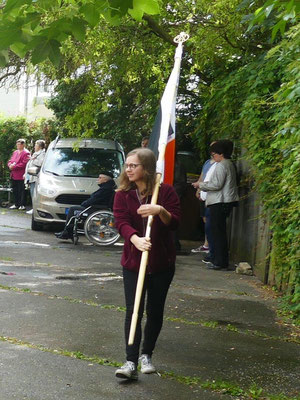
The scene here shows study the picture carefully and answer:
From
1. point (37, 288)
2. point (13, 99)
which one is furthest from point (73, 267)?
point (13, 99)

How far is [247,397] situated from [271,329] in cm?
241

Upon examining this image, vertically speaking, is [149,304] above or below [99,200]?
below

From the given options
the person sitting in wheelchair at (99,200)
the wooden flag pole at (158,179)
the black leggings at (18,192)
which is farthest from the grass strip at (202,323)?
the black leggings at (18,192)

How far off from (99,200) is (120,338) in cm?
738

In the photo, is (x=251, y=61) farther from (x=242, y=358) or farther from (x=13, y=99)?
(x=13, y=99)

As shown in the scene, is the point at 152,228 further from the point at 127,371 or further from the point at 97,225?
the point at 97,225

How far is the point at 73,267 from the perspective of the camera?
11867 mm

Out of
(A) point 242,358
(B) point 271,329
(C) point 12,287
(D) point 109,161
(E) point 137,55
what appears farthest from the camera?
(D) point 109,161

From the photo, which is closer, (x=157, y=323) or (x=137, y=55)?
(x=157, y=323)

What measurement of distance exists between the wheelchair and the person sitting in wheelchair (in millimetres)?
75

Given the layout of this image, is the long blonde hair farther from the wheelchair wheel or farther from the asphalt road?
the wheelchair wheel

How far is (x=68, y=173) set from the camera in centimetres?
1695

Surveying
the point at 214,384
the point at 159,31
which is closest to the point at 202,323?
the point at 214,384

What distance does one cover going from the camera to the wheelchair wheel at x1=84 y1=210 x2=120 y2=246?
47.9 ft
